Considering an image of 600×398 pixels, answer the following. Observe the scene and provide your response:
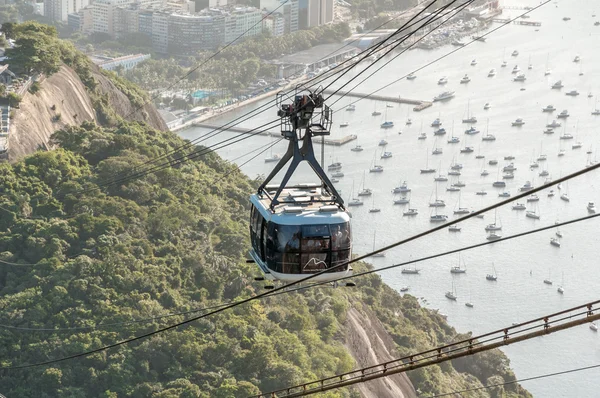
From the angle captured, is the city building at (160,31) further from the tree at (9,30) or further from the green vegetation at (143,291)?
the green vegetation at (143,291)

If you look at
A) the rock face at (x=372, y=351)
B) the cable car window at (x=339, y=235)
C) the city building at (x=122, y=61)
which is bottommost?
the rock face at (x=372, y=351)

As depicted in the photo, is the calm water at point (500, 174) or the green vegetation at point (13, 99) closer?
the green vegetation at point (13, 99)

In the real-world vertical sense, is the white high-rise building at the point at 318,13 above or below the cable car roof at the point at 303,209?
below

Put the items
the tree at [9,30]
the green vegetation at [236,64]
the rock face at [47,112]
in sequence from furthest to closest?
the green vegetation at [236,64], the tree at [9,30], the rock face at [47,112]

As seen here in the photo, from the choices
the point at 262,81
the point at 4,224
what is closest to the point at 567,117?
the point at 262,81

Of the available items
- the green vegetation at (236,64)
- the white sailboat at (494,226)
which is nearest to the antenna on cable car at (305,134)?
the white sailboat at (494,226)

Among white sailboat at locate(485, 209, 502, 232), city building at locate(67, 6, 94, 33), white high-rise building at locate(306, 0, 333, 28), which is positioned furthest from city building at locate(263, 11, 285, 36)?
white sailboat at locate(485, 209, 502, 232)

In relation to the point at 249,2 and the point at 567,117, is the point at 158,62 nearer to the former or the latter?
the point at 249,2

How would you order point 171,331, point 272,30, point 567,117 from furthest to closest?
point 272,30, point 567,117, point 171,331
